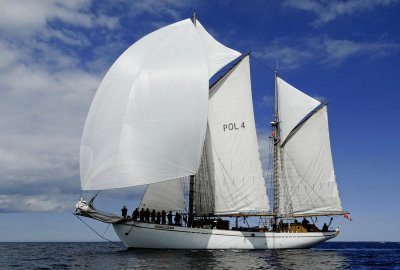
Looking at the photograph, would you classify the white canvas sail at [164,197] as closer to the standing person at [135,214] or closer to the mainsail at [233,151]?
the standing person at [135,214]

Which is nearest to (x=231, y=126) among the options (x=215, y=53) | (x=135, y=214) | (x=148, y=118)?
(x=215, y=53)

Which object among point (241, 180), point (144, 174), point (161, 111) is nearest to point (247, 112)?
point (241, 180)

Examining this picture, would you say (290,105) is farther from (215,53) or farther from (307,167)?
(215,53)

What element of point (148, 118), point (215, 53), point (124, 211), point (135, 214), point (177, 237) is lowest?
point (177, 237)

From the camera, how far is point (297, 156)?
55469 mm

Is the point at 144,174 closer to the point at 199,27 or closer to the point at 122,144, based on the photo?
the point at 122,144

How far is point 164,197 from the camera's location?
4412 cm

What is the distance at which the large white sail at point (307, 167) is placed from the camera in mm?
54750

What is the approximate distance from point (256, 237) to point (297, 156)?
39.9 feet

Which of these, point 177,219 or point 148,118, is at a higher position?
point 148,118

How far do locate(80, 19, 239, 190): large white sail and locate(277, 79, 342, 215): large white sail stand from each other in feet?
63.1

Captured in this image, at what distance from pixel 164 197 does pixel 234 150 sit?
30.0 ft

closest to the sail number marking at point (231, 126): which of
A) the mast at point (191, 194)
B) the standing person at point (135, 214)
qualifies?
the mast at point (191, 194)

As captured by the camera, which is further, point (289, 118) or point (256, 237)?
point (289, 118)
